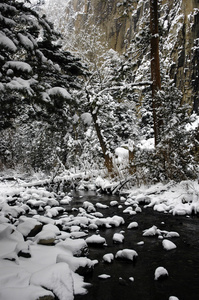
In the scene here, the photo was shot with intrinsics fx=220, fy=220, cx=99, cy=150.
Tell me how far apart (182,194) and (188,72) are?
3097 centimetres

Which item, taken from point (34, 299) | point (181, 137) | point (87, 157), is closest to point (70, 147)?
point (87, 157)

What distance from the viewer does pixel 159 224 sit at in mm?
4766

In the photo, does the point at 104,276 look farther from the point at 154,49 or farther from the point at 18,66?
the point at 154,49

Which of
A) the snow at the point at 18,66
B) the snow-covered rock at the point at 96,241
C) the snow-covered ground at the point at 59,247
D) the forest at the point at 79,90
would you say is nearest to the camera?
the snow-covered ground at the point at 59,247

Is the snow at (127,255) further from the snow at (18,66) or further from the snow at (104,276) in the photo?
the snow at (18,66)

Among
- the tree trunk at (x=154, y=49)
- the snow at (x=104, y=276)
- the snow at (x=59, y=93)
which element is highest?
the tree trunk at (x=154, y=49)

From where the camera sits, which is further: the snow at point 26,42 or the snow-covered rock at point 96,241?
the snow-covered rock at point 96,241

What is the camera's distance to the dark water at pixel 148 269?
2.44 meters

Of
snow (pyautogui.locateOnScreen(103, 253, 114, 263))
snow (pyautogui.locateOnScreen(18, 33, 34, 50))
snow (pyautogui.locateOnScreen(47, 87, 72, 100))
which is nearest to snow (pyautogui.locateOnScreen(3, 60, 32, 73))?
snow (pyautogui.locateOnScreen(18, 33, 34, 50))

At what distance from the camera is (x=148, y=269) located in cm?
294

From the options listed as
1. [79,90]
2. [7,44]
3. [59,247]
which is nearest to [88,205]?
[59,247]

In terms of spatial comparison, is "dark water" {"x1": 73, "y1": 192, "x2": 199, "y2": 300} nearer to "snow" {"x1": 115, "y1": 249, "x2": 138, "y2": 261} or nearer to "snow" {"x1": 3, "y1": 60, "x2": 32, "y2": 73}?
"snow" {"x1": 115, "y1": 249, "x2": 138, "y2": 261}

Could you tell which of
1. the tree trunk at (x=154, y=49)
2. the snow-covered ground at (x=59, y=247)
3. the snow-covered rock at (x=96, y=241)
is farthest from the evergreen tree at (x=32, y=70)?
the tree trunk at (x=154, y=49)

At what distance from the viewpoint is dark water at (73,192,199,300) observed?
244cm
